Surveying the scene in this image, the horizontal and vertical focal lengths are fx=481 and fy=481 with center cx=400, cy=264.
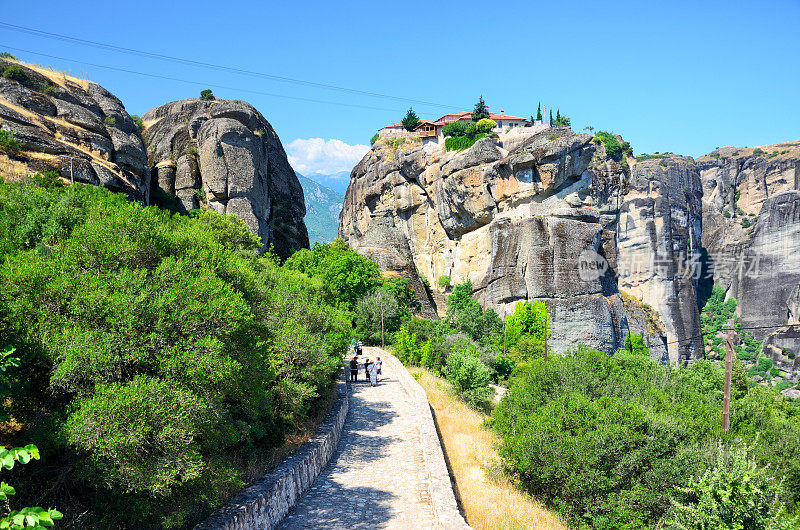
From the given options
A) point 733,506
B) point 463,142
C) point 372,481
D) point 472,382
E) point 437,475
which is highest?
point 463,142

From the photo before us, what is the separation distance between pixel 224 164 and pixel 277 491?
125 feet

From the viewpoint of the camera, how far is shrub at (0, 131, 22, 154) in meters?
25.7

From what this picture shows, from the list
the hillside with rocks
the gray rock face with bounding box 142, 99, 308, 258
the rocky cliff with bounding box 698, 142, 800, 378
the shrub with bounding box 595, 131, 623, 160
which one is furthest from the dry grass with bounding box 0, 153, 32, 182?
the rocky cliff with bounding box 698, 142, 800, 378

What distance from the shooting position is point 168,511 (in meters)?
7.25

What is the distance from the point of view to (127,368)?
7.49 m

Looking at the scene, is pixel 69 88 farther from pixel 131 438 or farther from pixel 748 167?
pixel 748 167

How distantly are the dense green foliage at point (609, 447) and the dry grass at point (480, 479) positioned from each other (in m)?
0.71

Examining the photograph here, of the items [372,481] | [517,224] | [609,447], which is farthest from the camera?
[517,224]

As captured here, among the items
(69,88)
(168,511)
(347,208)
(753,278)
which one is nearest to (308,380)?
(168,511)

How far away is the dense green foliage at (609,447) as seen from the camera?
12422 millimetres

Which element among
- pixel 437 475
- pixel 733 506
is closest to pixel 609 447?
pixel 733 506

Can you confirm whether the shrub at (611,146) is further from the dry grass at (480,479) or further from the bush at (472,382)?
the dry grass at (480,479)

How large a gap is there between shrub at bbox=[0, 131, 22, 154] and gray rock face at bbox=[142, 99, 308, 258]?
16.1 m

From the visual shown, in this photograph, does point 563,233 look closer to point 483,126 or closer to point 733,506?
point 483,126
